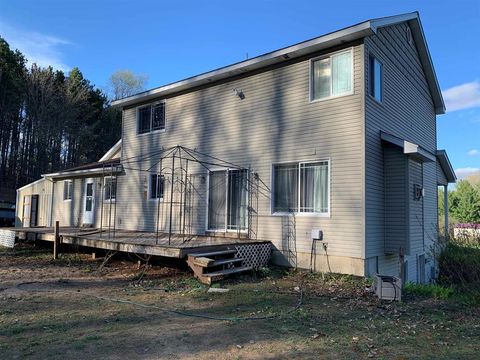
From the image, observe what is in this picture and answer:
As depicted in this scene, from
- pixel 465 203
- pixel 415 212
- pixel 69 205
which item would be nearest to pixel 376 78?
pixel 415 212

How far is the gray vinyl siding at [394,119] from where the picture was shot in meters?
9.39

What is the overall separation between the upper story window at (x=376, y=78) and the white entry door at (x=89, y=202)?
12.4 metres

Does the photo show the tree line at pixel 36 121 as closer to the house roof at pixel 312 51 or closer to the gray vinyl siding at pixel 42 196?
the gray vinyl siding at pixel 42 196

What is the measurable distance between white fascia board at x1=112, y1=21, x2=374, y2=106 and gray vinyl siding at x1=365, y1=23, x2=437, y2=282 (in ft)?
1.97

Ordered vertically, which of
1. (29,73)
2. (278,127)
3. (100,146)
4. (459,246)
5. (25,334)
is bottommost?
(25,334)

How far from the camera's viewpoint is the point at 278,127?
35.4 ft

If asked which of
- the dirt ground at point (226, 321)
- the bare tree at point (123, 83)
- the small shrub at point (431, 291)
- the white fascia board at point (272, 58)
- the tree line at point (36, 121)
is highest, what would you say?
the bare tree at point (123, 83)

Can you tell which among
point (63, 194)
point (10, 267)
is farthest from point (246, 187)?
point (63, 194)

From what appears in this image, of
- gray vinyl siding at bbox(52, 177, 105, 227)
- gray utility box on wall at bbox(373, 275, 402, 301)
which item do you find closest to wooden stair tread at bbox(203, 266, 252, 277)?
gray utility box on wall at bbox(373, 275, 402, 301)

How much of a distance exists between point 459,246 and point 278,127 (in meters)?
5.25

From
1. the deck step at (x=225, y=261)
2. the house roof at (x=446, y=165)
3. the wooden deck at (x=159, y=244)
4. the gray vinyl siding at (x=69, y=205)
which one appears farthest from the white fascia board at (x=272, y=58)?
the house roof at (x=446, y=165)

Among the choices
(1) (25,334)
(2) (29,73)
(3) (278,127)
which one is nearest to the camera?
(1) (25,334)

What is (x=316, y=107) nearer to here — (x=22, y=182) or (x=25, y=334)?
(x=25, y=334)

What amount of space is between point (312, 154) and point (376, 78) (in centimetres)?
256
